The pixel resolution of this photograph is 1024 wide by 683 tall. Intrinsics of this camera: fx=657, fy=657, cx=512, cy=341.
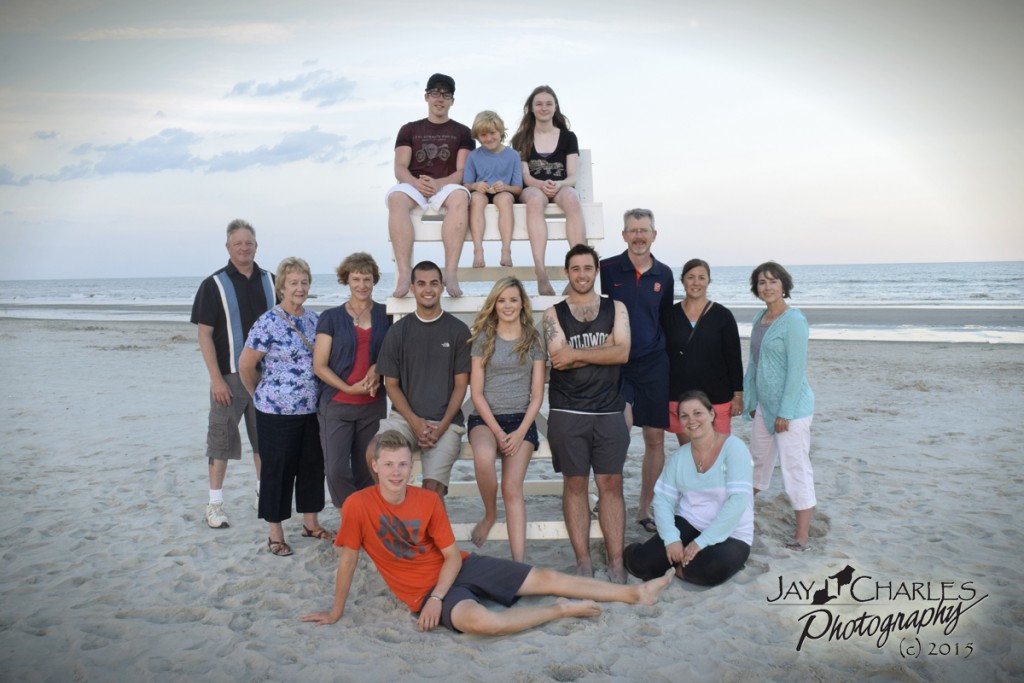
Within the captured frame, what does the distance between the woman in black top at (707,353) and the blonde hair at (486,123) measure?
6.17 feet

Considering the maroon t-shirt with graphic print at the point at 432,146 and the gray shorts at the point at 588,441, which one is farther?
the maroon t-shirt with graphic print at the point at 432,146

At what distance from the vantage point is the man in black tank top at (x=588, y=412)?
4.39 meters

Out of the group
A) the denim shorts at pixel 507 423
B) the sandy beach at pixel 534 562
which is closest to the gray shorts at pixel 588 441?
the denim shorts at pixel 507 423

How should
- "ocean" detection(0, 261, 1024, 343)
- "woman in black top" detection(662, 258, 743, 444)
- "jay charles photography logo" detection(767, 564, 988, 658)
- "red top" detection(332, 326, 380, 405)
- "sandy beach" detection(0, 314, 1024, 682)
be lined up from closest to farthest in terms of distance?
1. "sandy beach" detection(0, 314, 1024, 682)
2. "jay charles photography logo" detection(767, 564, 988, 658)
3. "red top" detection(332, 326, 380, 405)
4. "woman in black top" detection(662, 258, 743, 444)
5. "ocean" detection(0, 261, 1024, 343)

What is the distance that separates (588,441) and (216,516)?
3.08m

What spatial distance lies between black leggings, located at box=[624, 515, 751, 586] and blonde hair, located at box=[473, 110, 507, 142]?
328 cm

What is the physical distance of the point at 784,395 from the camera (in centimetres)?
457

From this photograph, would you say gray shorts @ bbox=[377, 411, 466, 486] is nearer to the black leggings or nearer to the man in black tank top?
the man in black tank top

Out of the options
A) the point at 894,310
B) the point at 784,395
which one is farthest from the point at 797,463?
the point at 894,310

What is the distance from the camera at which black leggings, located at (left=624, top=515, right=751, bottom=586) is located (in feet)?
13.4

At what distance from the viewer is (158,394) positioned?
10594 millimetres

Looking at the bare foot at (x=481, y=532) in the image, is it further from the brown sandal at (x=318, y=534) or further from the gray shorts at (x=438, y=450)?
the brown sandal at (x=318, y=534)

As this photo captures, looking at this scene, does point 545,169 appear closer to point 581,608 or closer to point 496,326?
point 496,326

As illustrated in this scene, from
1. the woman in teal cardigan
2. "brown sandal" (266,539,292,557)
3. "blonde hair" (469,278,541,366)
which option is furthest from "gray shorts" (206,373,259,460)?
the woman in teal cardigan
